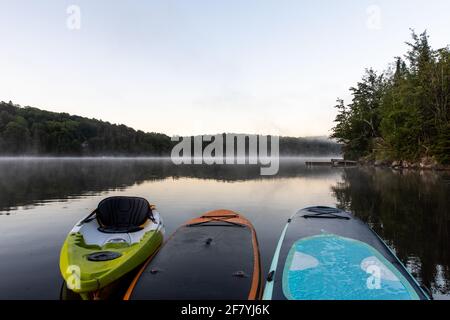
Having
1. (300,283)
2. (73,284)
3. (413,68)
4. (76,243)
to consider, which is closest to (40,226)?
(76,243)

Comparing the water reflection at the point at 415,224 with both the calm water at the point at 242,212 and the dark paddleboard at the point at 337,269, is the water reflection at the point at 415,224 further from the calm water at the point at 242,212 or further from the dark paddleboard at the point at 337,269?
the dark paddleboard at the point at 337,269

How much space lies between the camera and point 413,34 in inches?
2281

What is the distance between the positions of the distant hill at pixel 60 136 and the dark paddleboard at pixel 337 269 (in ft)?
559

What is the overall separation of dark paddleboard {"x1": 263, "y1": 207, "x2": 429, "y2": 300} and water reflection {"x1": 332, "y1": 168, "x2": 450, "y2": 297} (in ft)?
5.43

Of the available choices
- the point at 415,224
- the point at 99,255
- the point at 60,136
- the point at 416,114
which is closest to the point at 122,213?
the point at 99,255

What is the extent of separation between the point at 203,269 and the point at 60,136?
17184 cm

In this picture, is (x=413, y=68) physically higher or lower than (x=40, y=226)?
higher

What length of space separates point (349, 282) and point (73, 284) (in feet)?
16.8

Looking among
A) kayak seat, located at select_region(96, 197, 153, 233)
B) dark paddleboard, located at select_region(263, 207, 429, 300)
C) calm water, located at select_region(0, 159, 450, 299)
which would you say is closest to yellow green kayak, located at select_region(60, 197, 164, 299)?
kayak seat, located at select_region(96, 197, 153, 233)

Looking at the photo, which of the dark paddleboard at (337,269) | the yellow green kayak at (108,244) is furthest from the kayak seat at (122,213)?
the dark paddleboard at (337,269)

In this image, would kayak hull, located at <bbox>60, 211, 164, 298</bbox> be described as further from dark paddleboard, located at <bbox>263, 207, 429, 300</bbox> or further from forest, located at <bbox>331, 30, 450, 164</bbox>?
forest, located at <bbox>331, 30, 450, 164</bbox>

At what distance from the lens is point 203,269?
6.24 metres

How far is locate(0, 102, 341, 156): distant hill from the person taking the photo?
477 feet
